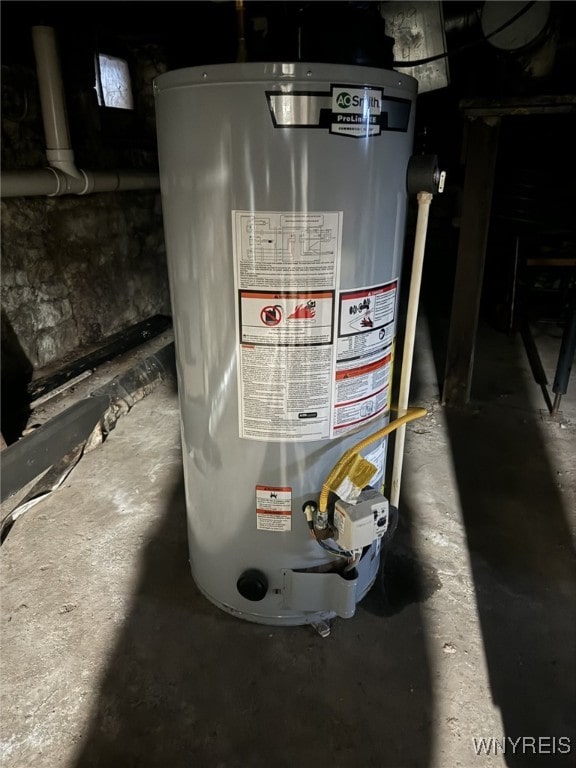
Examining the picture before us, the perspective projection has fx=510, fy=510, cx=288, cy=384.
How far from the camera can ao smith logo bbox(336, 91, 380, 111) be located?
91cm

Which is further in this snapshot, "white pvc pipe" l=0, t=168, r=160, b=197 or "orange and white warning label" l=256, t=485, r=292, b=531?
"white pvc pipe" l=0, t=168, r=160, b=197

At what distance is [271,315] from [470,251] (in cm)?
172

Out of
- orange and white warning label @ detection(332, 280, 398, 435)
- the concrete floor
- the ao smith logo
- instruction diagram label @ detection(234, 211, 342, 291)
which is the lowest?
the concrete floor

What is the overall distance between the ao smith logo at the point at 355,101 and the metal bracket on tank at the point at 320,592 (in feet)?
3.34

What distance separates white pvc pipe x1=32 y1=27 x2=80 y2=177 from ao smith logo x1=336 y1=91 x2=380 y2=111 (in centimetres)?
215

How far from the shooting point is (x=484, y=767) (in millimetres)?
1096

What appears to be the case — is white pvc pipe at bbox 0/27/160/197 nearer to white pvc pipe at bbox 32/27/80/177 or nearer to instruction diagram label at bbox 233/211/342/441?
white pvc pipe at bbox 32/27/80/177

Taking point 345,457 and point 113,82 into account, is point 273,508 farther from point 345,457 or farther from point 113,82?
point 113,82

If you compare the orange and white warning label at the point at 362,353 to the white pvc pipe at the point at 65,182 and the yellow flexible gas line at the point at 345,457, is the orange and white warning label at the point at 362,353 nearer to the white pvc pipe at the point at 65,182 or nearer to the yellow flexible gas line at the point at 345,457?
the yellow flexible gas line at the point at 345,457

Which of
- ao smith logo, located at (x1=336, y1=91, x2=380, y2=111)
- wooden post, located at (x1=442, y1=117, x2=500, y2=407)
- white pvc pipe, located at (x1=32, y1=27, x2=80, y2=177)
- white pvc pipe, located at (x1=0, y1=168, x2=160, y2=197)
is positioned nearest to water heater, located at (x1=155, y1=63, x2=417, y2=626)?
ao smith logo, located at (x1=336, y1=91, x2=380, y2=111)

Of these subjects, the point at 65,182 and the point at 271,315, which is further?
the point at 65,182

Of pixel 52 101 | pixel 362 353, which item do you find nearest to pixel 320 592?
pixel 362 353

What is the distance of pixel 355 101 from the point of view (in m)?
0.92

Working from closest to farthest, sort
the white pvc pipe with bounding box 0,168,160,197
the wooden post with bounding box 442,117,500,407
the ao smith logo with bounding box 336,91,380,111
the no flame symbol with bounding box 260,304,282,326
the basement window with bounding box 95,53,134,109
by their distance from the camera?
the ao smith logo with bounding box 336,91,380,111 < the no flame symbol with bounding box 260,304,282,326 < the wooden post with bounding box 442,117,500,407 < the white pvc pipe with bounding box 0,168,160,197 < the basement window with bounding box 95,53,134,109
